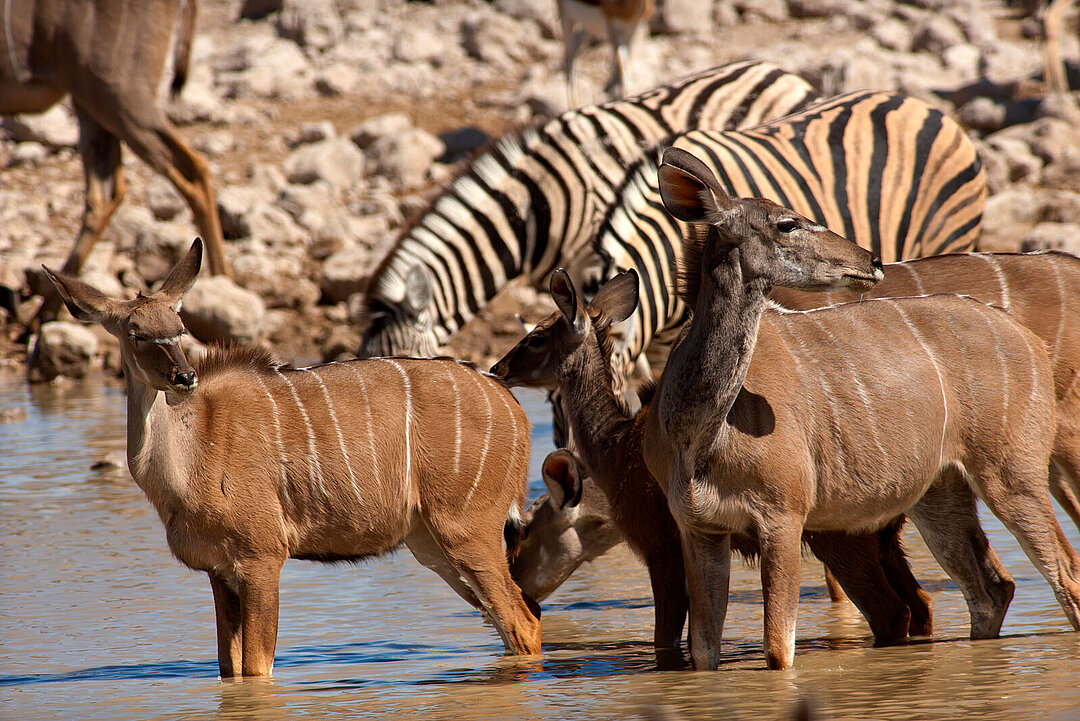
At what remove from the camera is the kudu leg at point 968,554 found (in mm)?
5809

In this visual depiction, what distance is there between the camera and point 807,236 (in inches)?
201

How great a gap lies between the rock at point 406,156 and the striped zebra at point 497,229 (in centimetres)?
687

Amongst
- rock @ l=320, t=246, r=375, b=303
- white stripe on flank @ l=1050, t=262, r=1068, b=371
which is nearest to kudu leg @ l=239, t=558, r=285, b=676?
white stripe on flank @ l=1050, t=262, r=1068, b=371

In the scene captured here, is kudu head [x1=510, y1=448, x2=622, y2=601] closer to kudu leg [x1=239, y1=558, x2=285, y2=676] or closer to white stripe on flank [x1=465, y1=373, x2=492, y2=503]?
white stripe on flank [x1=465, y1=373, x2=492, y2=503]

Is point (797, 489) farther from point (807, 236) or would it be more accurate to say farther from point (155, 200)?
point (155, 200)

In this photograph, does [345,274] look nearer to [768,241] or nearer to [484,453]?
[484,453]

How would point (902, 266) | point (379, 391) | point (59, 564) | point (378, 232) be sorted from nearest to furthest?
point (379, 391) < point (902, 266) < point (59, 564) < point (378, 232)

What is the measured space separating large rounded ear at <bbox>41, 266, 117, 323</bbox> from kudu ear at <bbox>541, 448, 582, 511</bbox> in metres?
1.96

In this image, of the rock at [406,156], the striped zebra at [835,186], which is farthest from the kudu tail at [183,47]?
the striped zebra at [835,186]

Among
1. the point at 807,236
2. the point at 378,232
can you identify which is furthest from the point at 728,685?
the point at 378,232

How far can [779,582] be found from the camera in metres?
5.12

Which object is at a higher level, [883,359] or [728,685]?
[883,359]

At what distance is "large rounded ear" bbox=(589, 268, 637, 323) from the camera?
21.9 feet

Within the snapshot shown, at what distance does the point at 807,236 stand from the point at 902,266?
1.87 m
